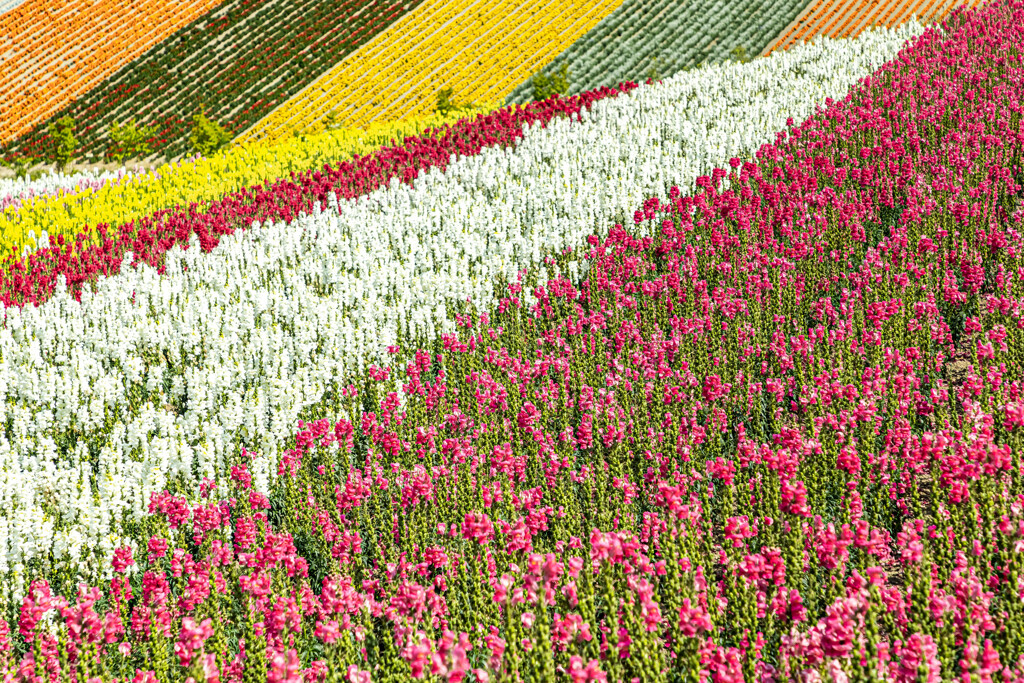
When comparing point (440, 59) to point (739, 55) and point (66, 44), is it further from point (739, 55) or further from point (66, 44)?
point (66, 44)

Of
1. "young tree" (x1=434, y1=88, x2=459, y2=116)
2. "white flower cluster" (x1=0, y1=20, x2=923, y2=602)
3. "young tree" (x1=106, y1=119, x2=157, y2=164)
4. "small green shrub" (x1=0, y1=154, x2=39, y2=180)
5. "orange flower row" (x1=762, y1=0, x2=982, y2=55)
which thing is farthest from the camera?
"orange flower row" (x1=762, y1=0, x2=982, y2=55)

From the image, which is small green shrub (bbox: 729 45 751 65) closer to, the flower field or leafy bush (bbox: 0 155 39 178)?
the flower field

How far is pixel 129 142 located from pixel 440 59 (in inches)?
441

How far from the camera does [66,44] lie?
117 feet

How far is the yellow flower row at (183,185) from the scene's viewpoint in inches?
532

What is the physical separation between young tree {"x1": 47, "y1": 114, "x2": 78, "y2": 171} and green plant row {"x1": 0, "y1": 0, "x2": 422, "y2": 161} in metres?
0.29

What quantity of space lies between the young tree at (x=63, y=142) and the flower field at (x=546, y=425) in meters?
17.1

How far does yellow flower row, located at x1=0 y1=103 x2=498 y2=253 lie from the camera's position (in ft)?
44.3

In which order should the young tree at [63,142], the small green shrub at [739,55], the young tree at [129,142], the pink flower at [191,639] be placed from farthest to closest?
the young tree at [63,142]
the small green shrub at [739,55]
the young tree at [129,142]
the pink flower at [191,639]

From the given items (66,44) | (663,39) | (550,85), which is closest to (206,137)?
(550,85)

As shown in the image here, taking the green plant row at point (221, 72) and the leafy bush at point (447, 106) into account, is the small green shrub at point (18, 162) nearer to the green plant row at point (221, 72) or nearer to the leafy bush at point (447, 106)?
the green plant row at point (221, 72)

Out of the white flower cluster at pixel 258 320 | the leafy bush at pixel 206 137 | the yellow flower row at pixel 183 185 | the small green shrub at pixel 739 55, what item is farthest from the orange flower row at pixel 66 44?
the white flower cluster at pixel 258 320

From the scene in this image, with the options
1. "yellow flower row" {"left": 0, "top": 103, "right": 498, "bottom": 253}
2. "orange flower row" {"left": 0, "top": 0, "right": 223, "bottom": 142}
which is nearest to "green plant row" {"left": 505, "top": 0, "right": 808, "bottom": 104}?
"yellow flower row" {"left": 0, "top": 103, "right": 498, "bottom": 253}

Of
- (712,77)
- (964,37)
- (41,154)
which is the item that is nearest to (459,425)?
(712,77)
